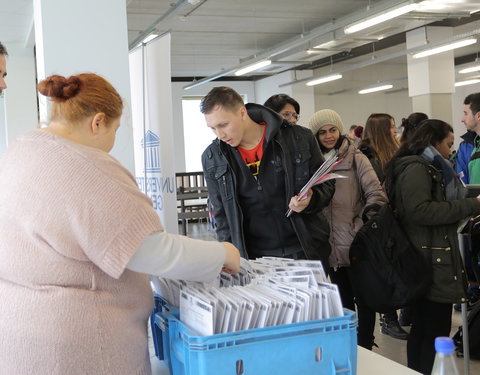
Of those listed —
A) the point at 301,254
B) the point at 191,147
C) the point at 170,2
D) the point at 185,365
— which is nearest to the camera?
the point at 185,365

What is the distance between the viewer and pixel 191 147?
1568 centimetres

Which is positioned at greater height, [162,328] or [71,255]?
[71,255]

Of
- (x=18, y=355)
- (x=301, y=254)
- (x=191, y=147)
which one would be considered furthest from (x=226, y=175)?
(x=191, y=147)

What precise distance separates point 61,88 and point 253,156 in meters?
1.23

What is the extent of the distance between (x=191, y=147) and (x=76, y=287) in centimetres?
1457

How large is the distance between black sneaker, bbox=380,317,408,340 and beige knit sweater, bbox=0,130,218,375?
327 cm

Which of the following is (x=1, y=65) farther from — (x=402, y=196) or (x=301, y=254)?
(x=402, y=196)

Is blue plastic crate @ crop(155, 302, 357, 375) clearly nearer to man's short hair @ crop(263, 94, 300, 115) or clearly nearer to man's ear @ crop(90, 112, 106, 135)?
man's ear @ crop(90, 112, 106, 135)

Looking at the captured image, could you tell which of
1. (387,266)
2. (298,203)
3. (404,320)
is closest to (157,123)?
(298,203)

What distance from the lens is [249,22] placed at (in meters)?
10.2

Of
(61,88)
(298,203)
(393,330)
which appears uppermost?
(61,88)

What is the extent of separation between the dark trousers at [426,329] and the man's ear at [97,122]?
1941mm

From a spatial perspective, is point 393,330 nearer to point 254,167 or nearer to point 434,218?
point 434,218

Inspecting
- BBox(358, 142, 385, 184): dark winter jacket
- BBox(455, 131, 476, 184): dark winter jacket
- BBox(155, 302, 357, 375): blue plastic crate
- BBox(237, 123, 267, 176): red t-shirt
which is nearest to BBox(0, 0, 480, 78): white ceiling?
BBox(455, 131, 476, 184): dark winter jacket
